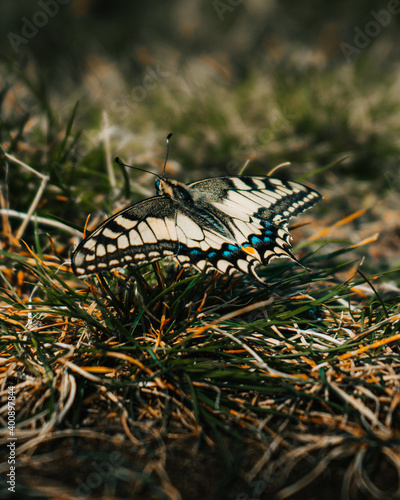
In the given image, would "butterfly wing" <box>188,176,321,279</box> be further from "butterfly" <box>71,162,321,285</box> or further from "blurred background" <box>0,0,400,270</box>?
"blurred background" <box>0,0,400,270</box>

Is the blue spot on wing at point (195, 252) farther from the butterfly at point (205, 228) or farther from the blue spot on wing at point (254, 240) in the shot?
the blue spot on wing at point (254, 240)

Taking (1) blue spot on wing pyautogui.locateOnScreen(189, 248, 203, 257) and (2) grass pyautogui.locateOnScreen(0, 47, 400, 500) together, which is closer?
(2) grass pyautogui.locateOnScreen(0, 47, 400, 500)

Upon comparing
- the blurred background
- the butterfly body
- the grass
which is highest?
the blurred background

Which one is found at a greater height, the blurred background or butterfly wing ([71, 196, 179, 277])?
the blurred background

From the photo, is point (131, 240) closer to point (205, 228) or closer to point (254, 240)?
point (205, 228)

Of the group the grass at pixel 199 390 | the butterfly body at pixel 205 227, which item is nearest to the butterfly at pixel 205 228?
the butterfly body at pixel 205 227

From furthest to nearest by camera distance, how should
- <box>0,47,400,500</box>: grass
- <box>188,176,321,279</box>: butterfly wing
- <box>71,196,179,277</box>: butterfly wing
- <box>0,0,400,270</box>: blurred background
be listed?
1. <box>0,0,400,270</box>: blurred background
2. <box>188,176,321,279</box>: butterfly wing
3. <box>71,196,179,277</box>: butterfly wing
4. <box>0,47,400,500</box>: grass

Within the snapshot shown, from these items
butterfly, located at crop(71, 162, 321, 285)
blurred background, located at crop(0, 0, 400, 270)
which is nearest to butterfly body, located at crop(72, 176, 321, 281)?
butterfly, located at crop(71, 162, 321, 285)

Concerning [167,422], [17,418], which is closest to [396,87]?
[167,422]
